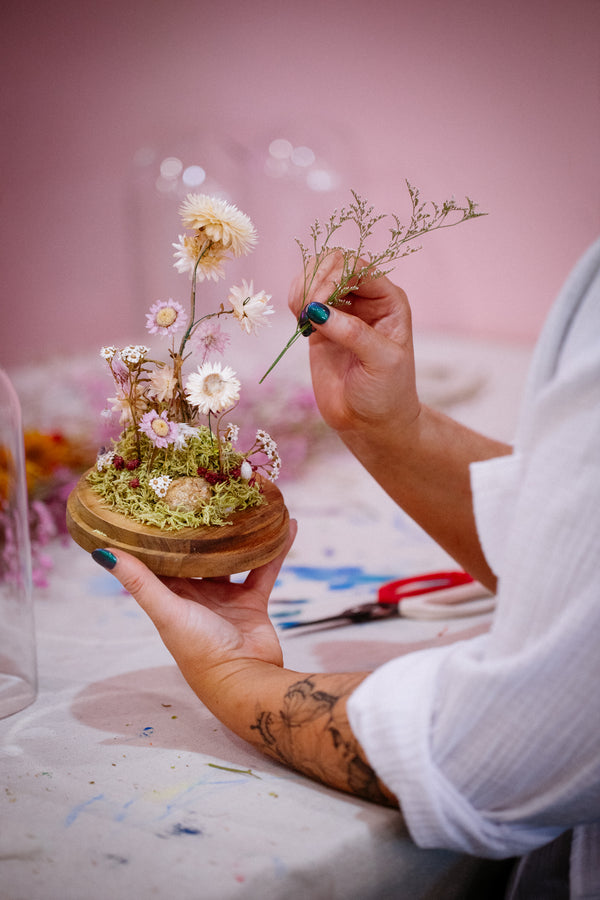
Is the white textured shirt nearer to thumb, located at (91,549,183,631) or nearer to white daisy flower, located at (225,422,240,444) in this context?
thumb, located at (91,549,183,631)

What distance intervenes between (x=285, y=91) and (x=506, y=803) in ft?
6.52

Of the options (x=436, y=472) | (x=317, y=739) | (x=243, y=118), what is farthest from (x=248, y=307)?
(x=243, y=118)

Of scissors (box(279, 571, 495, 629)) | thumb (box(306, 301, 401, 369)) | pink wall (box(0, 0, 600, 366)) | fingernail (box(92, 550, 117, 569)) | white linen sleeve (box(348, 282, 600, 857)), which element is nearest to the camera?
white linen sleeve (box(348, 282, 600, 857))

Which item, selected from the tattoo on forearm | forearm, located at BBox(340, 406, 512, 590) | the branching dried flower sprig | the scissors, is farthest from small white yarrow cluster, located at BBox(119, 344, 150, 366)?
the scissors

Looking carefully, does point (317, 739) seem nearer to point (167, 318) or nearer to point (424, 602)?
point (167, 318)

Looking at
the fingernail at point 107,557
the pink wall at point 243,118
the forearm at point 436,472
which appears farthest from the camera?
the pink wall at point 243,118

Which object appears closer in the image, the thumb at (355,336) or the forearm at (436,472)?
the thumb at (355,336)

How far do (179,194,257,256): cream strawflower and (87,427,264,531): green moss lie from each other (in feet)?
0.87

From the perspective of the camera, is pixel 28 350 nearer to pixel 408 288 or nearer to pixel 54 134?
pixel 54 134

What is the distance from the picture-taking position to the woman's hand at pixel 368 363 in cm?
111

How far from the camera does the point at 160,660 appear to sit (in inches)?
53.5

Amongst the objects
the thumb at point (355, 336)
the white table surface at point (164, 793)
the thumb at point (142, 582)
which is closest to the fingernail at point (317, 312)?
the thumb at point (355, 336)

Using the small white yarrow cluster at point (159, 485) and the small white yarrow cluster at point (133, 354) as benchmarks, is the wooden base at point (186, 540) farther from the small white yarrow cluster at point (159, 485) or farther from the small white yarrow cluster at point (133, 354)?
the small white yarrow cluster at point (133, 354)

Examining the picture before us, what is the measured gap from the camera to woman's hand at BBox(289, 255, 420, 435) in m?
1.11
